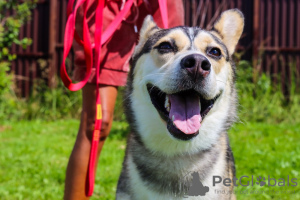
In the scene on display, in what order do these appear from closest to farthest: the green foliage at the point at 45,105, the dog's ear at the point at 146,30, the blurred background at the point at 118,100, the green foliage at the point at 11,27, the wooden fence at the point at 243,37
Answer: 1. the dog's ear at the point at 146,30
2. the blurred background at the point at 118,100
3. the green foliage at the point at 11,27
4. the green foliage at the point at 45,105
5. the wooden fence at the point at 243,37

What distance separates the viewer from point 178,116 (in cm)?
224

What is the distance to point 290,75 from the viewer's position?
868 cm

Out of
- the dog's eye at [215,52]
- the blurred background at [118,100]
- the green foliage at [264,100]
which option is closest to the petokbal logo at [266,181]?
the blurred background at [118,100]

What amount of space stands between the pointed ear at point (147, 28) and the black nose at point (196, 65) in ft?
2.26

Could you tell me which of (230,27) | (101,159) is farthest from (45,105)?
(230,27)

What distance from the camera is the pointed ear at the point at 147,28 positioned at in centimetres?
282

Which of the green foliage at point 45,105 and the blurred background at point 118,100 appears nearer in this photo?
the blurred background at point 118,100

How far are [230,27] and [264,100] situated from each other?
5.31 meters

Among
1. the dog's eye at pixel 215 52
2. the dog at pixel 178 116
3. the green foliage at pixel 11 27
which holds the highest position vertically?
the green foliage at pixel 11 27

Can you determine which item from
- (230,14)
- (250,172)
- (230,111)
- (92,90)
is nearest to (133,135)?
(92,90)

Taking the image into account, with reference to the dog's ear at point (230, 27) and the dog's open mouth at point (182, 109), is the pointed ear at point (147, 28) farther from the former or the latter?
the dog's open mouth at point (182, 109)

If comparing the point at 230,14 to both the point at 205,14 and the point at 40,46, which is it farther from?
the point at 40,46

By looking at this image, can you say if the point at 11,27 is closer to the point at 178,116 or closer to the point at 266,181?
the point at 266,181

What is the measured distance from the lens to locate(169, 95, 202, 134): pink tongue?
7.25ft
